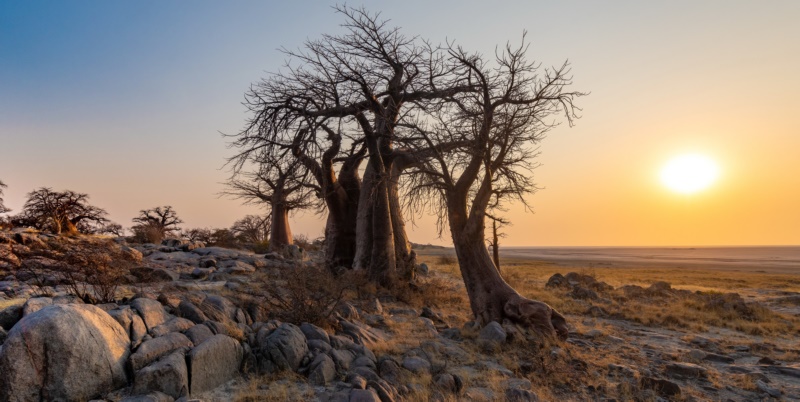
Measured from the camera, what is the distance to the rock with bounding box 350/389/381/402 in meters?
4.95

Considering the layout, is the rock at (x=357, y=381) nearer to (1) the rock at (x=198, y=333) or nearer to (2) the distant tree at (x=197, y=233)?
(1) the rock at (x=198, y=333)

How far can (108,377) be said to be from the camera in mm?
4906

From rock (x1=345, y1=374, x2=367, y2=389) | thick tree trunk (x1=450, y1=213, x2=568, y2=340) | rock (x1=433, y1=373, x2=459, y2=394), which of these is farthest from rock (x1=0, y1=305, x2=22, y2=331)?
thick tree trunk (x1=450, y1=213, x2=568, y2=340)

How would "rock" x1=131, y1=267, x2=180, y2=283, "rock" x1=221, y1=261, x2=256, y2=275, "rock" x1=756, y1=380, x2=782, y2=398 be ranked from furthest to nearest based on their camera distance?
"rock" x1=221, y1=261, x2=256, y2=275
"rock" x1=131, y1=267, x2=180, y2=283
"rock" x1=756, y1=380, x2=782, y2=398

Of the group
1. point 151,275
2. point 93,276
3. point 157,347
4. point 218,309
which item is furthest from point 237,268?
point 157,347

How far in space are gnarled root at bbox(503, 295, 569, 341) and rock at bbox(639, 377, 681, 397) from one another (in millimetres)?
2163

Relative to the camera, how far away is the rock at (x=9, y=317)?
5664 millimetres

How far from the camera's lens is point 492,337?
8328 mm

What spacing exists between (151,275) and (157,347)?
5488mm

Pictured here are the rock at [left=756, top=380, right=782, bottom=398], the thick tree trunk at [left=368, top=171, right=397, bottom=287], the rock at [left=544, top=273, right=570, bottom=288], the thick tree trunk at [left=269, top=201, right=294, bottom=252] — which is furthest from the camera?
the thick tree trunk at [left=269, top=201, right=294, bottom=252]

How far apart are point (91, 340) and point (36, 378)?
1.83ft

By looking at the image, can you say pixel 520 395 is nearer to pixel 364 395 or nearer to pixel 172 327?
pixel 364 395

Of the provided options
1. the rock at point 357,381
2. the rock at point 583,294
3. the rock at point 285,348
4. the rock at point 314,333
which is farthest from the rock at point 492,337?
the rock at point 583,294

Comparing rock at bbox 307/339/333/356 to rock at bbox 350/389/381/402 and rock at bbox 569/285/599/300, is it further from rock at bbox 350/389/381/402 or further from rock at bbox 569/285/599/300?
rock at bbox 569/285/599/300
